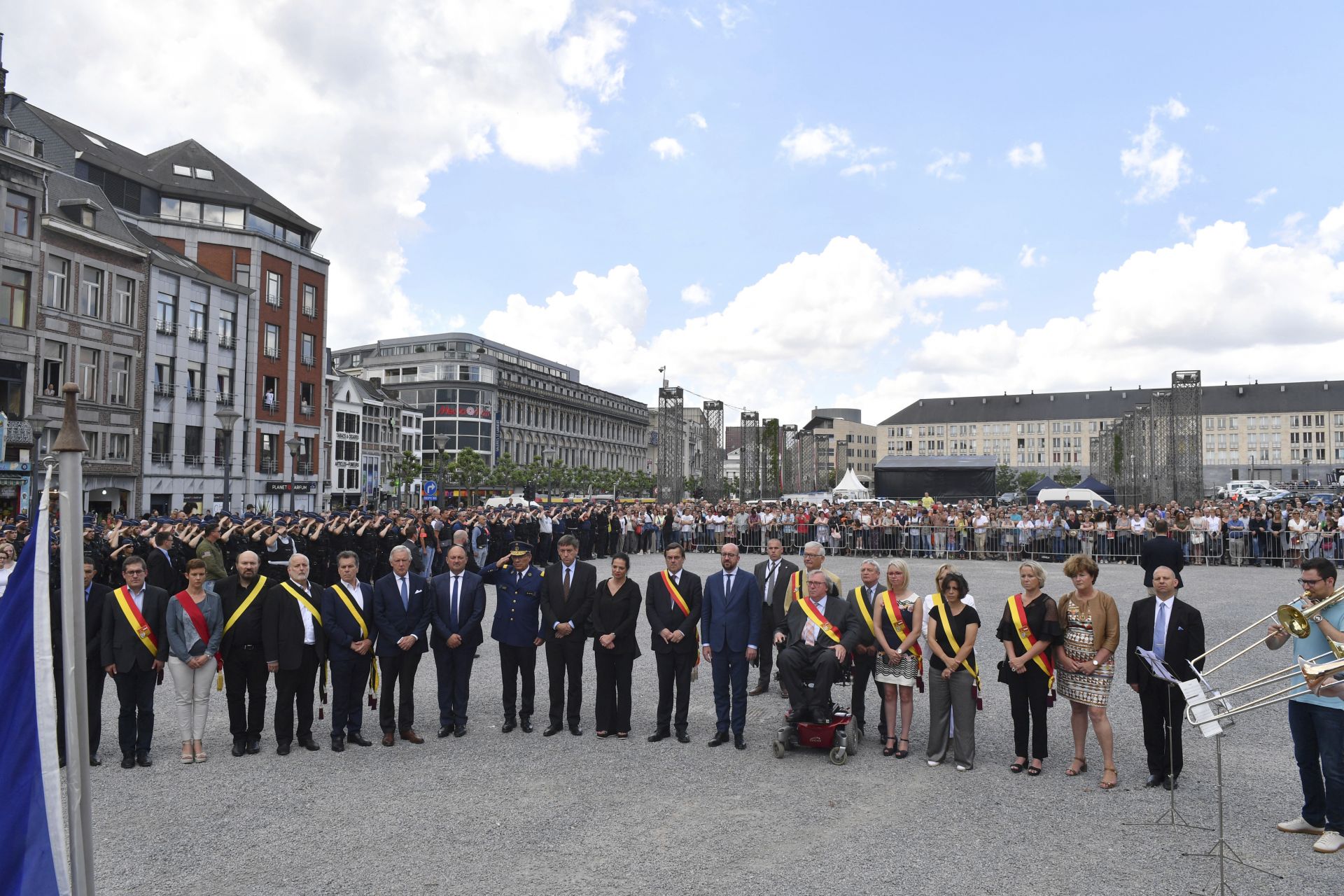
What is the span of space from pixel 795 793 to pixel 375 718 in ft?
15.9

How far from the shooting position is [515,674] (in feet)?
30.6

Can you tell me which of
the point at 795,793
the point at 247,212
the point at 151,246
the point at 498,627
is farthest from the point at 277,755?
the point at 247,212

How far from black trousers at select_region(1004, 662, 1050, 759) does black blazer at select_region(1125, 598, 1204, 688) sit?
707mm

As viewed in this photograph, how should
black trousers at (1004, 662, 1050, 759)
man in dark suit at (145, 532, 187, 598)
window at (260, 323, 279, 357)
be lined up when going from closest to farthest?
1. black trousers at (1004, 662, 1050, 759)
2. man in dark suit at (145, 532, 187, 598)
3. window at (260, 323, 279, 357)

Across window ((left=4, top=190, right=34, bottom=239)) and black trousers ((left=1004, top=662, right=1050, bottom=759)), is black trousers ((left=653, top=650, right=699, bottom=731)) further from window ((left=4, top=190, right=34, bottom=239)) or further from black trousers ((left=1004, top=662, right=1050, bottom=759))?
window ((left=4, top=190, right=34, bottom=239))

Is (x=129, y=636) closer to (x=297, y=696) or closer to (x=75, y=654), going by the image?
(x=297, y=696)

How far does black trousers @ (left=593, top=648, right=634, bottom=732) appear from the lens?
9000 mm

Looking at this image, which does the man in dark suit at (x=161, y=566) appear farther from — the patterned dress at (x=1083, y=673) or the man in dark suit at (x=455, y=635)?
the patterned dress at (x=1083, y=673)

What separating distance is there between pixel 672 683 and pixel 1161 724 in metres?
4.33

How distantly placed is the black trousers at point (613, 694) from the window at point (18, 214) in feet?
107

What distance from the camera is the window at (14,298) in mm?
31391

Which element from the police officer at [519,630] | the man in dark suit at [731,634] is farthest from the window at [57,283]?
the man in dark suit at [731,634]

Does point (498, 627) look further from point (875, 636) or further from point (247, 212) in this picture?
point (247, 212)

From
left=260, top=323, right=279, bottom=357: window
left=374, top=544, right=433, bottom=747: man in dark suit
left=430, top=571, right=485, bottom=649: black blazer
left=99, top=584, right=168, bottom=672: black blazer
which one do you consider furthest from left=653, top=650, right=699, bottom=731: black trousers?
left=260, top=323, right=279, bottom=357: window
